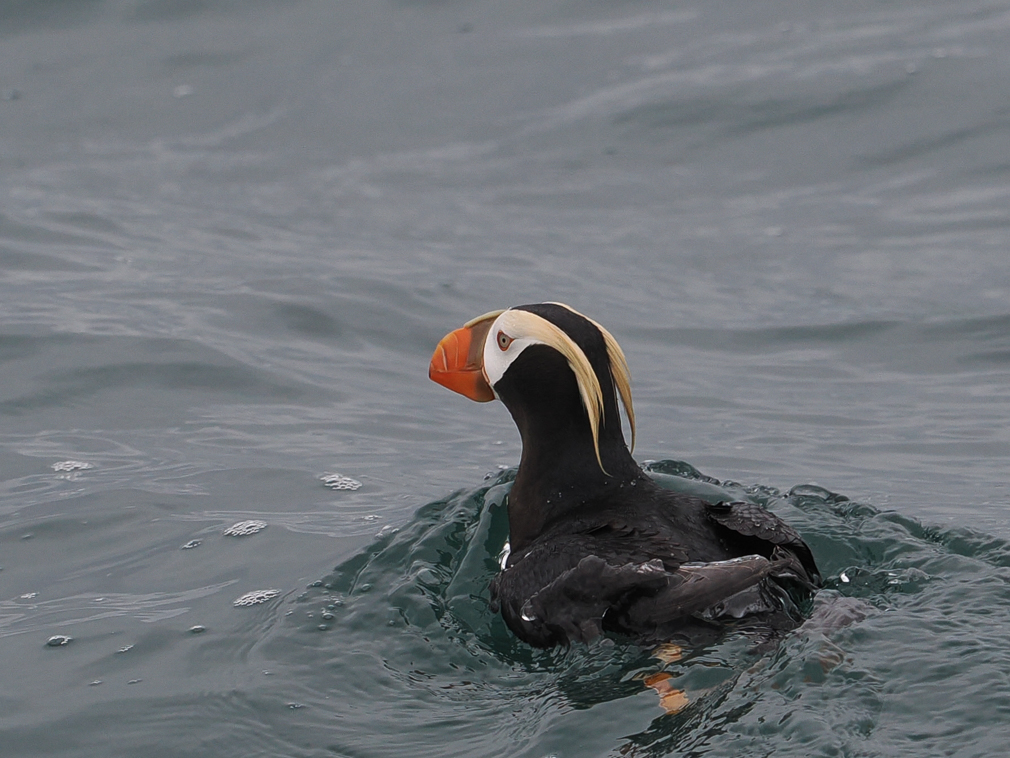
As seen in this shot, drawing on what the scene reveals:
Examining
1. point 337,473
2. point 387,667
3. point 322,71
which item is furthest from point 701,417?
point 322,71

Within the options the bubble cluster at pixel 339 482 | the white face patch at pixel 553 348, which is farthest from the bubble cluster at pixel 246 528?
the white face patch at pixel 553 348

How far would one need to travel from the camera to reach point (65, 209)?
1224 centimetres

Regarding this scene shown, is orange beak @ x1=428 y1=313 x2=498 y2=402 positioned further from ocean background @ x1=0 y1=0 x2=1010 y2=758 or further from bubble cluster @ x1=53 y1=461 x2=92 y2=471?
bubble cluster @ x1=53 y1=461 x2=92 y2=471

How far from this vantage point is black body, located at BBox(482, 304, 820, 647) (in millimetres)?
4559

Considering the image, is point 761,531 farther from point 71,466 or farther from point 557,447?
point 71,466

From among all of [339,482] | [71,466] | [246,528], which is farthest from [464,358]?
[71,466]

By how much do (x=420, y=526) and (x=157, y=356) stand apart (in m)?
3.19

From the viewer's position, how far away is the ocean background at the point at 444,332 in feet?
15.3

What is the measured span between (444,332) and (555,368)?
14.9ft

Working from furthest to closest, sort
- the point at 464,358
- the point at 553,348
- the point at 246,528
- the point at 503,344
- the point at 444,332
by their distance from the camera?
1. the point at 444,332
2. the point at 246,528
3. the point at 464,358
4. the point at 503,344
5. the point at 553,348

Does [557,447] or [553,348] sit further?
[557,447]

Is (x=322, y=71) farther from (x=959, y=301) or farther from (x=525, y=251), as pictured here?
(x=959, y=301)

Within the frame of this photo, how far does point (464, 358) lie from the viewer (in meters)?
5.61

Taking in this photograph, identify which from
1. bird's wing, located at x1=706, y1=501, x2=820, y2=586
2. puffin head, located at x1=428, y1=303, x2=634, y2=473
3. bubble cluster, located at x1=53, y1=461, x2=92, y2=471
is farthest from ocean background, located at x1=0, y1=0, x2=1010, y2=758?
puffin head, located at x1=428, y1=303, x2=634, y2=473
